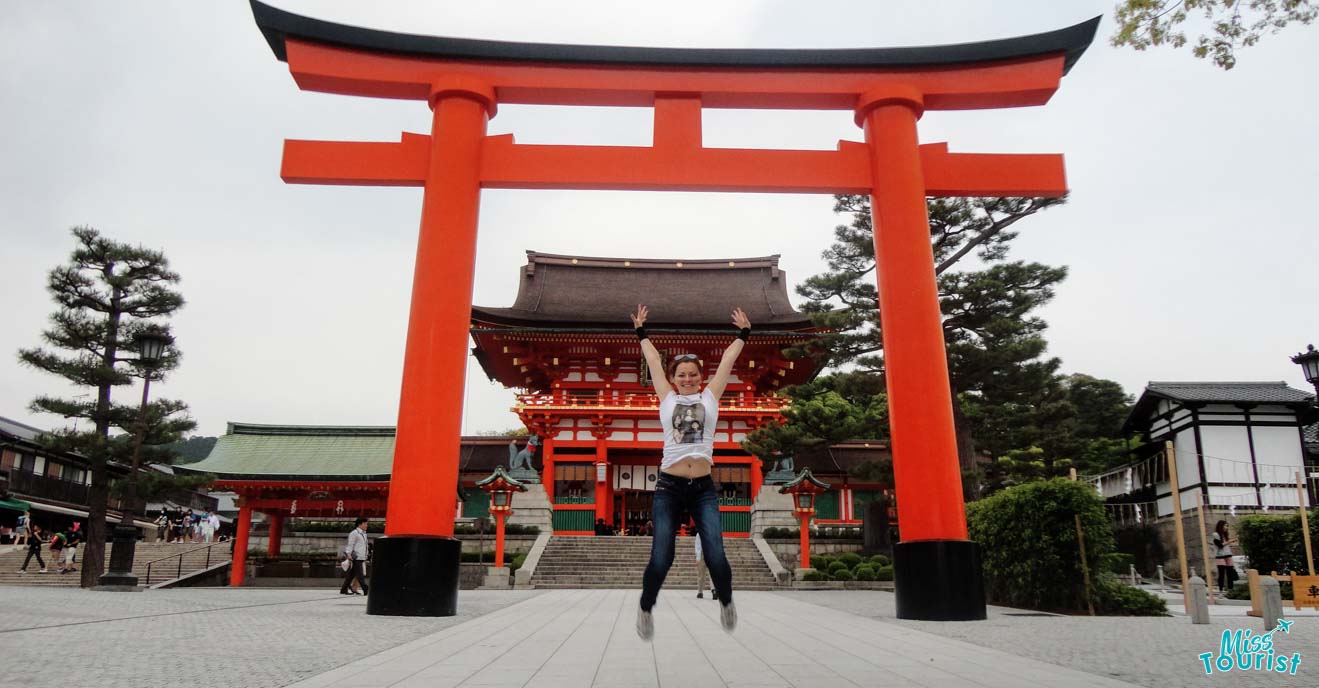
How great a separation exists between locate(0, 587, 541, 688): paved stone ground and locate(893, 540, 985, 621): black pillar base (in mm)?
4479

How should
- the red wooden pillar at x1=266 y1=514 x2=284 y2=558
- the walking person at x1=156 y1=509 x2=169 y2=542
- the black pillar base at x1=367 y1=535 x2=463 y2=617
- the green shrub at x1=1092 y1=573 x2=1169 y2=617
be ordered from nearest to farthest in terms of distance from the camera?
the black pillar base at x1=367 y1=535 x2=463 y2=617, the green shrub at x1=1092 y1=573 x2=1169 y2=617, the red wooden pillar at x1=266 y1=514 x2=284 y2=558, the walking person at x1=156 y1=509 x2=169 y2=542

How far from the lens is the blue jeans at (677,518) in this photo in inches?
172

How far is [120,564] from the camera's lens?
602 inches

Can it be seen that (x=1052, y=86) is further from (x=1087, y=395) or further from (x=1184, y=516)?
(x=1087, y=395)

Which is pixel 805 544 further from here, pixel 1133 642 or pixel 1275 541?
pixel 1133 642

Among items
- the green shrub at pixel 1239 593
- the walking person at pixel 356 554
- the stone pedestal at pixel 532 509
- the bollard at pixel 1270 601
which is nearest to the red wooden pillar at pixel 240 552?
the stone pedestal at pixel 532 509

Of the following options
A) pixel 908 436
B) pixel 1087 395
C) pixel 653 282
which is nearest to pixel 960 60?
pixel 908 436

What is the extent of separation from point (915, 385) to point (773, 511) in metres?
14.1

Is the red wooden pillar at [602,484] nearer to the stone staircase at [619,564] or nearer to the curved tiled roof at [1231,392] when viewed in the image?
the stone staircase at [619,564]

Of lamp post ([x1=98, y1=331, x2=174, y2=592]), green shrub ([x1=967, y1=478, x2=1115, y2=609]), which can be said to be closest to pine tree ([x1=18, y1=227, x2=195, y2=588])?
lamp post ([x1=98, y1=331, x2=174, y2=592])

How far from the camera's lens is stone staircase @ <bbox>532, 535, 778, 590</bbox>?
725 inches

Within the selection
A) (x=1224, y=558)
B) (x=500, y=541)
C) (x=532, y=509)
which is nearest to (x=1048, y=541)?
(x=1224, y=558)

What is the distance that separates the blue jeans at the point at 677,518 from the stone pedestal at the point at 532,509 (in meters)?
17.8

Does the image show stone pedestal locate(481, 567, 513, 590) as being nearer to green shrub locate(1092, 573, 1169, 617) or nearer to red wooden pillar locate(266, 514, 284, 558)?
red wooden pillar locate(266, 514, 284, 558)
